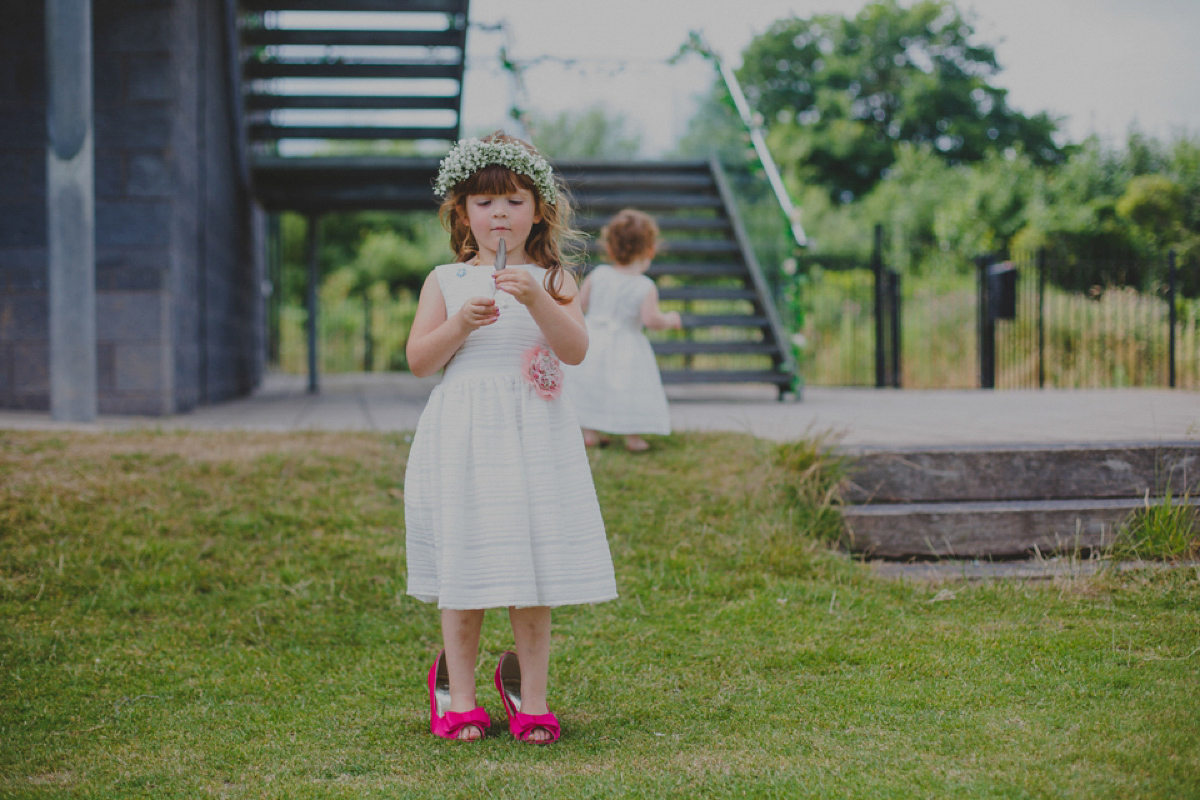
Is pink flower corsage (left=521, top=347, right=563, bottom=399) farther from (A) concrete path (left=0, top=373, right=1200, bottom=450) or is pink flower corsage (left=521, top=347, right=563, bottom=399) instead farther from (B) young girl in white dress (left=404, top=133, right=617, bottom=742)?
(A) concrete path (left=0, top=373, right=1200, bottom=450)

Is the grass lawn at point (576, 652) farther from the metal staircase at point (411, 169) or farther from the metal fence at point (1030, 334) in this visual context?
the metal fence at point (1030, 334)

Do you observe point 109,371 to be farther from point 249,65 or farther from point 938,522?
point 938,522

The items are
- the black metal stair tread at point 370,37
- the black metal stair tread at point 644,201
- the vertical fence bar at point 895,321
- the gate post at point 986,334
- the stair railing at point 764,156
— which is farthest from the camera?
the gate post at point 986,334

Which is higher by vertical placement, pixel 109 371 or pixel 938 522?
pixel 109 371

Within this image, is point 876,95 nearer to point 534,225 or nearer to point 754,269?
point 754,269

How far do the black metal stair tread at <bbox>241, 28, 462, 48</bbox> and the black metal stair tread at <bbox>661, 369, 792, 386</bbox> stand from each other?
340cm

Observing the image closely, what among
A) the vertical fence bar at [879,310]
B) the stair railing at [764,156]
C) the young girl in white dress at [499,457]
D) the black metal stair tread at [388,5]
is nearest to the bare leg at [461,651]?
the young girl in white dress at [499,457]

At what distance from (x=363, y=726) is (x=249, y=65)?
7.83m

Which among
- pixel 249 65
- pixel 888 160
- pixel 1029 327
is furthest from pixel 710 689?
pixel 888 160

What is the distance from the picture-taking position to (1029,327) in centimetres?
1308

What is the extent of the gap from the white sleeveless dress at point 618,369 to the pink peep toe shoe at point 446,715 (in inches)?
96.6

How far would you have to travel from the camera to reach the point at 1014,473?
4.34 meters

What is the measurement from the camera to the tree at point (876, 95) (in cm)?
3494

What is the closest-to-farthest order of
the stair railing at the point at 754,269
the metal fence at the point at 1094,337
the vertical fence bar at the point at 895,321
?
the stair railing at the point at 754,269
the vertical fence bar at the point at 895,321
the metal fence at the point at 1094,337
